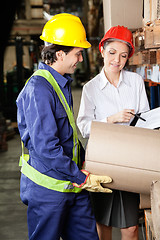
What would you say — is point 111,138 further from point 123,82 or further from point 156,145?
point 123,82

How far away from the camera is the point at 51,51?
182 cm

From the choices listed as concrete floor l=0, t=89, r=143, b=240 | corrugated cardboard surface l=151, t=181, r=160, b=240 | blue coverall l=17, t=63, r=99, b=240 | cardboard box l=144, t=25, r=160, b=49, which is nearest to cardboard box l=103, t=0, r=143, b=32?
cardboard box l=144, t=25, r=160, b=49

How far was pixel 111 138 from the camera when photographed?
1.66 m

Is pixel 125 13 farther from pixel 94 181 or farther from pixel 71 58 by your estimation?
pixel 94 181

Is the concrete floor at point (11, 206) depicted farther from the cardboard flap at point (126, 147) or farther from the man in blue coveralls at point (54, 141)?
the cardboard flap at point (126, 147)

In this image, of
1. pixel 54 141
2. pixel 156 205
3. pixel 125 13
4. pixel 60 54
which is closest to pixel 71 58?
pixel 60 54

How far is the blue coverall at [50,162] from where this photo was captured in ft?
5.46

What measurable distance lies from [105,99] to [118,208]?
73 centimetres

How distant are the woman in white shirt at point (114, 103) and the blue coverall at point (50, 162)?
→ 20cm

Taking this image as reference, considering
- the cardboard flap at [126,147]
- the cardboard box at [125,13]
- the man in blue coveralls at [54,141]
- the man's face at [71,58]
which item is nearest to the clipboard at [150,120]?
the cardboard flap at [126,147]

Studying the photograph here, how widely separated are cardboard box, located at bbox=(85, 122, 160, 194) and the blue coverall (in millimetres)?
147

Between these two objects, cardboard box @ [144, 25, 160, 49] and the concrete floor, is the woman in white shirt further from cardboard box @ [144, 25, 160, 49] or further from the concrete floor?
the concrete floor

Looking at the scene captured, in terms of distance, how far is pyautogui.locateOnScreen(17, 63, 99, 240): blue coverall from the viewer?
1665 millimetres

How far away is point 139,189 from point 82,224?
497 mm
